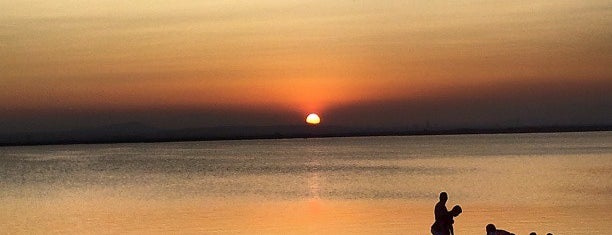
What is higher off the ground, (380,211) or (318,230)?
(380,211)

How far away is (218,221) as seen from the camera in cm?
2798

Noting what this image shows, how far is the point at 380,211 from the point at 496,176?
76.2 feet

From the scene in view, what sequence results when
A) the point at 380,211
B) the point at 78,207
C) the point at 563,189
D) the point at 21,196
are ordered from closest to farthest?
the point at 380,211, the point at 78,207, the point at 563,189, the point at 21,196

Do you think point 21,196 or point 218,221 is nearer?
point 218,221

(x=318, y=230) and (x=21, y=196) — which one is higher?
(x=21, y=196)

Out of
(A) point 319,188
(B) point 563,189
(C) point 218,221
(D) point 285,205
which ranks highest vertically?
(A) point 319,188

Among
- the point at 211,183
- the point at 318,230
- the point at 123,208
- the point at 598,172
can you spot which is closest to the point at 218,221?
the point at 318,230

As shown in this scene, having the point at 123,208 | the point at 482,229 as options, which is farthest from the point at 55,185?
the point at 482,229

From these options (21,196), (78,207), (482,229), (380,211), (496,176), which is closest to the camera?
(482,229)

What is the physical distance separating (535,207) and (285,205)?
8.39m

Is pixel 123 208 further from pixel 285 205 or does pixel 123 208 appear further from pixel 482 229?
pixel 482 229

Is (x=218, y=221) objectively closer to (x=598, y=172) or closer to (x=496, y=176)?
(x=496, y=176)

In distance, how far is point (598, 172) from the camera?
174 ft

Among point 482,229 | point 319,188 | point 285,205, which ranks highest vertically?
point 319,188
